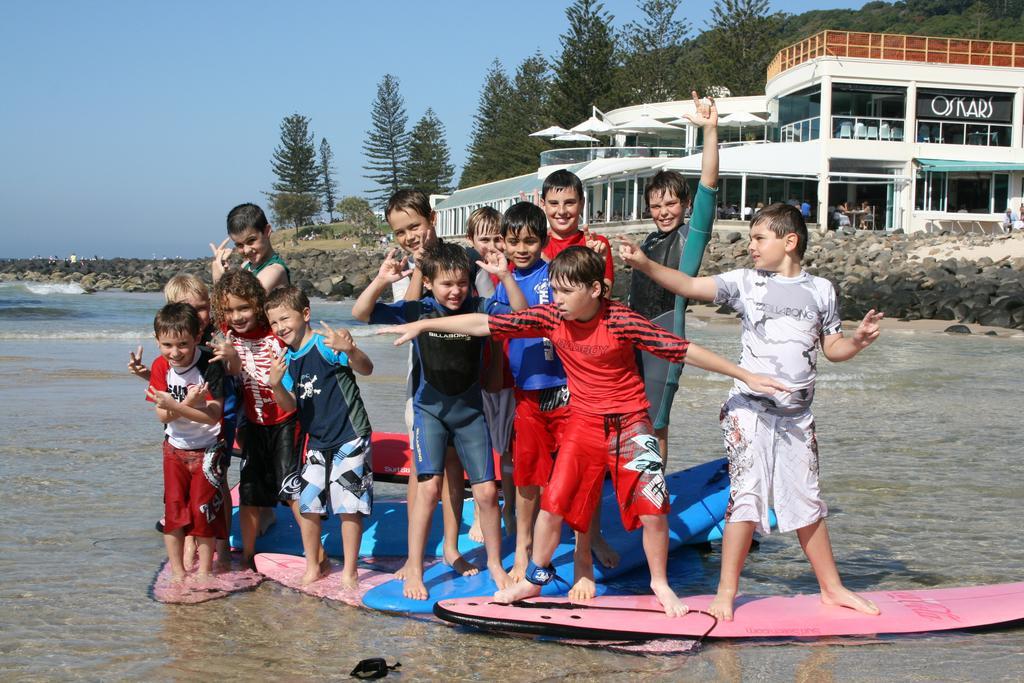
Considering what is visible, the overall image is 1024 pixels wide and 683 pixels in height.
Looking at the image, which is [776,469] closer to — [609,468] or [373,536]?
[609,468]

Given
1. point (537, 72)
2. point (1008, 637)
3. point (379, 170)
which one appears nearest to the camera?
point (1008, 637)

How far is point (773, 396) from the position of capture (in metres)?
4.30

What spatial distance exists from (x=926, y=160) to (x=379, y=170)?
55233 millimetres

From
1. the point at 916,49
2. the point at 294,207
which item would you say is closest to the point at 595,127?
the point at 916,49

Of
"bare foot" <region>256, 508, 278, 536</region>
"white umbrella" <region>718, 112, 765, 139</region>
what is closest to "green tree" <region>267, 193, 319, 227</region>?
"white umbrella" <region>718, 112, 765, 139</region>

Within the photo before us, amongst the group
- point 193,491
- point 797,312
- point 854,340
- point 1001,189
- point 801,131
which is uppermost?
point 801,131

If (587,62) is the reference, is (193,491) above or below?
below

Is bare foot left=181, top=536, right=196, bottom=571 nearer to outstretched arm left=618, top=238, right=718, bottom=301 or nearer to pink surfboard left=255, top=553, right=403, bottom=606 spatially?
pink surfboard left=255, top=553, right=403, bottom=606

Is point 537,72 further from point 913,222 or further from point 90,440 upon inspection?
point 90,440

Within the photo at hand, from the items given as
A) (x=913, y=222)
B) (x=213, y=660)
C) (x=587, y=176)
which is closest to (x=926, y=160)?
(x=913, y=222)

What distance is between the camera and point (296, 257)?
68.6 m

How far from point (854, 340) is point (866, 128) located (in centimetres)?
3702

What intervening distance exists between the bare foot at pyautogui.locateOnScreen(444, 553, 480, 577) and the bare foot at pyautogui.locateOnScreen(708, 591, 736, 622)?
1.26 metres

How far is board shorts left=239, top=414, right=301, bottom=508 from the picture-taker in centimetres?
518
